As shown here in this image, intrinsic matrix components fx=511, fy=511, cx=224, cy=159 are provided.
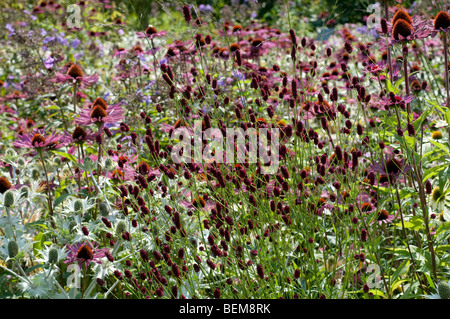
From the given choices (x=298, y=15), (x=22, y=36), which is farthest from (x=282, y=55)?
(x=298, y=15)

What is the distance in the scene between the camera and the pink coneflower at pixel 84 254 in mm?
1688

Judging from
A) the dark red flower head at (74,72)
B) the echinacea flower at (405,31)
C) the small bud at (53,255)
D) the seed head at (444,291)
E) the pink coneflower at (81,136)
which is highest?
the echinacea flower at (405,31)

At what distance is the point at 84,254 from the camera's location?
1.69 metres

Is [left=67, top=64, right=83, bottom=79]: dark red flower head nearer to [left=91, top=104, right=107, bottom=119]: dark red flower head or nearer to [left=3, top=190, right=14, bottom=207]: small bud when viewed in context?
[left=91, top=104, right=107, bottom=119]: dark red flower head

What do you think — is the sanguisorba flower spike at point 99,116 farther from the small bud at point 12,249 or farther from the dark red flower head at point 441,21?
the dark red flower head at point 441,21

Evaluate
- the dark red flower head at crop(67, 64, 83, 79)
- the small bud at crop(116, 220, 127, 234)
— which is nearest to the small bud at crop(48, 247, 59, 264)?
the small bud at crop(116, 220, 127, 234)

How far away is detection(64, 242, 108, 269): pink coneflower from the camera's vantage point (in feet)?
5.54

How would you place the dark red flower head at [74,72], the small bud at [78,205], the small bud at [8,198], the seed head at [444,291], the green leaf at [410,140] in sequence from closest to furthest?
the seed head at [444,291] < the green leaf at [410,140] < the small bud at [8,198] < the small bud at [78,205] < the dark red flower head at [74,72]

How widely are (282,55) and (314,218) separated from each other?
138 inches

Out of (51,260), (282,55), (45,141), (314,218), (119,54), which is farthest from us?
(282,55)

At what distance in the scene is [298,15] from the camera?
798 centimetres

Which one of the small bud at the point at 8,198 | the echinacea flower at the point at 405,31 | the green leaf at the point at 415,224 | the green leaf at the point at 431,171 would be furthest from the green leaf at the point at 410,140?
the small bud at the point at 8,198
